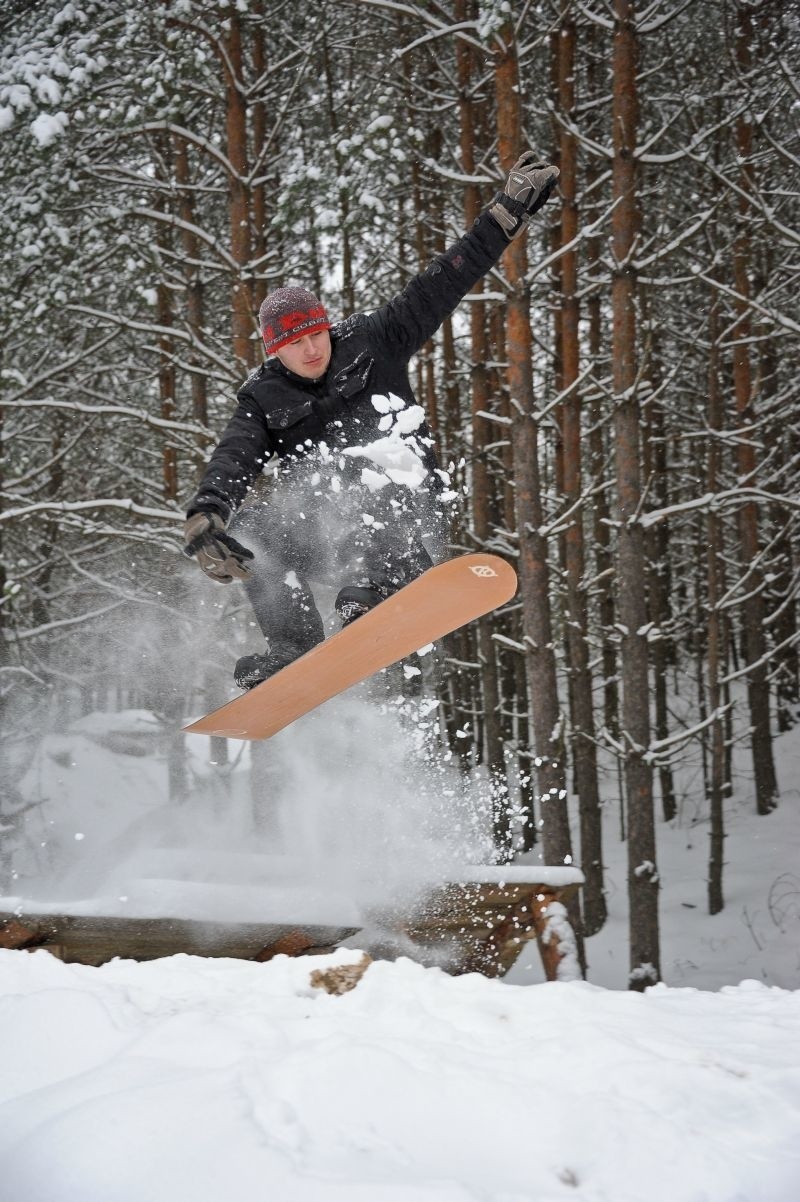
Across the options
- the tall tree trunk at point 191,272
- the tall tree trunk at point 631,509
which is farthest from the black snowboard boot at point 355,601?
the tall tree trunk at point 191,272

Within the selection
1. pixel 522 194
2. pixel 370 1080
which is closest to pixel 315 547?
pixel 522 194

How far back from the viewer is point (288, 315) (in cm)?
416

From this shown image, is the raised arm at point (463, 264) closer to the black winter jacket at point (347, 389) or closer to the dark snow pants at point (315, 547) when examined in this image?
the black winter jacket at point (347, 389)

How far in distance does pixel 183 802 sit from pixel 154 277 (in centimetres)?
510

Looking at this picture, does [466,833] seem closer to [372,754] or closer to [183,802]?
[372,754]

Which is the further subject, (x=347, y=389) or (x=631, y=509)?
(x=631, y=509)

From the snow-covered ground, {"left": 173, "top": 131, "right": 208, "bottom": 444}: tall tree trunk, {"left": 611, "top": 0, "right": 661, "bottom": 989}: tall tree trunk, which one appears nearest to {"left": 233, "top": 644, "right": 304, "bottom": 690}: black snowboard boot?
the snow-covered ground

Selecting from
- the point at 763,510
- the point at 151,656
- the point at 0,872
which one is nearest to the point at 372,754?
the point at 151,656

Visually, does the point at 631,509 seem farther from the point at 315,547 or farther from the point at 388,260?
the point at 315,547

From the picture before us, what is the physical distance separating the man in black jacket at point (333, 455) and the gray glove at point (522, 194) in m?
0.07

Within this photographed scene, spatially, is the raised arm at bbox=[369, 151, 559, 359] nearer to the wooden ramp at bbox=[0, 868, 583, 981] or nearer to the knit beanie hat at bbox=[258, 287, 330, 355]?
the knit beanie hat at bbox=[258, 287, 330, 355]

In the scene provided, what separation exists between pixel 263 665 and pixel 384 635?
716 mm

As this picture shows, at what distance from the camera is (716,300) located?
941 cm

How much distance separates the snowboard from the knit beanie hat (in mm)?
1367
